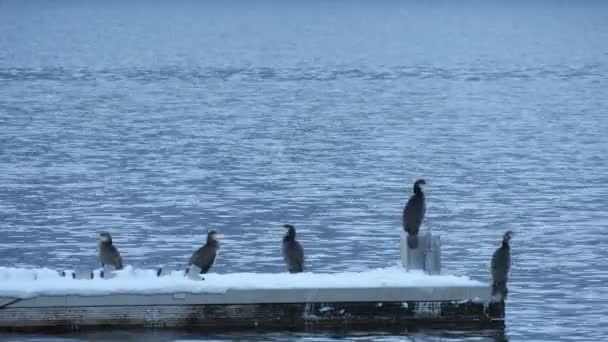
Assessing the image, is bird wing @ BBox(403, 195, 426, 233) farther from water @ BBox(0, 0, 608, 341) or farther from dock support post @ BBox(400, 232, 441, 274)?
water @ BBox(0, 0, 608, 341)

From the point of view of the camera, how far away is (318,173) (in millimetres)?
49938

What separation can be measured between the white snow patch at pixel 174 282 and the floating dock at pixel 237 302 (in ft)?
0.05

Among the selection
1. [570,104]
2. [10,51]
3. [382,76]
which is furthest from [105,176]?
[10,51]

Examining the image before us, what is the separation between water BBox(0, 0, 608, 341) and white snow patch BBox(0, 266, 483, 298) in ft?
2.25

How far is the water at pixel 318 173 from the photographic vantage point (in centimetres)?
3353

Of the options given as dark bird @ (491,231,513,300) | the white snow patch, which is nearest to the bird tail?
the white snow patch

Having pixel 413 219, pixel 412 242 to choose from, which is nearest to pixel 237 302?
pixel 412 242

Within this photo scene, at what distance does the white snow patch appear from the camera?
25312mm

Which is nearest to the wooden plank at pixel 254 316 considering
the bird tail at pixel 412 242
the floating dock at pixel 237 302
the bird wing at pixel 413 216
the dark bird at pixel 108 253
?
the floating dock at pixel 237 302

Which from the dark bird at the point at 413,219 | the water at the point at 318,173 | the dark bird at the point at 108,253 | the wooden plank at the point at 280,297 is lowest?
the wooden plank at the point at 280,297

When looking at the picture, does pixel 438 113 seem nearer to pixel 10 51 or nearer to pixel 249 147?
pixel 249 147

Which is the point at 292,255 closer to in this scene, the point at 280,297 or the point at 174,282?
the point at 280,297

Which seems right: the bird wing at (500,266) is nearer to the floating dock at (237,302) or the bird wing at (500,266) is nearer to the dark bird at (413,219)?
the floating dock at (237,302)

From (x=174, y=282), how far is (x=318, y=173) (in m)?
24.5
